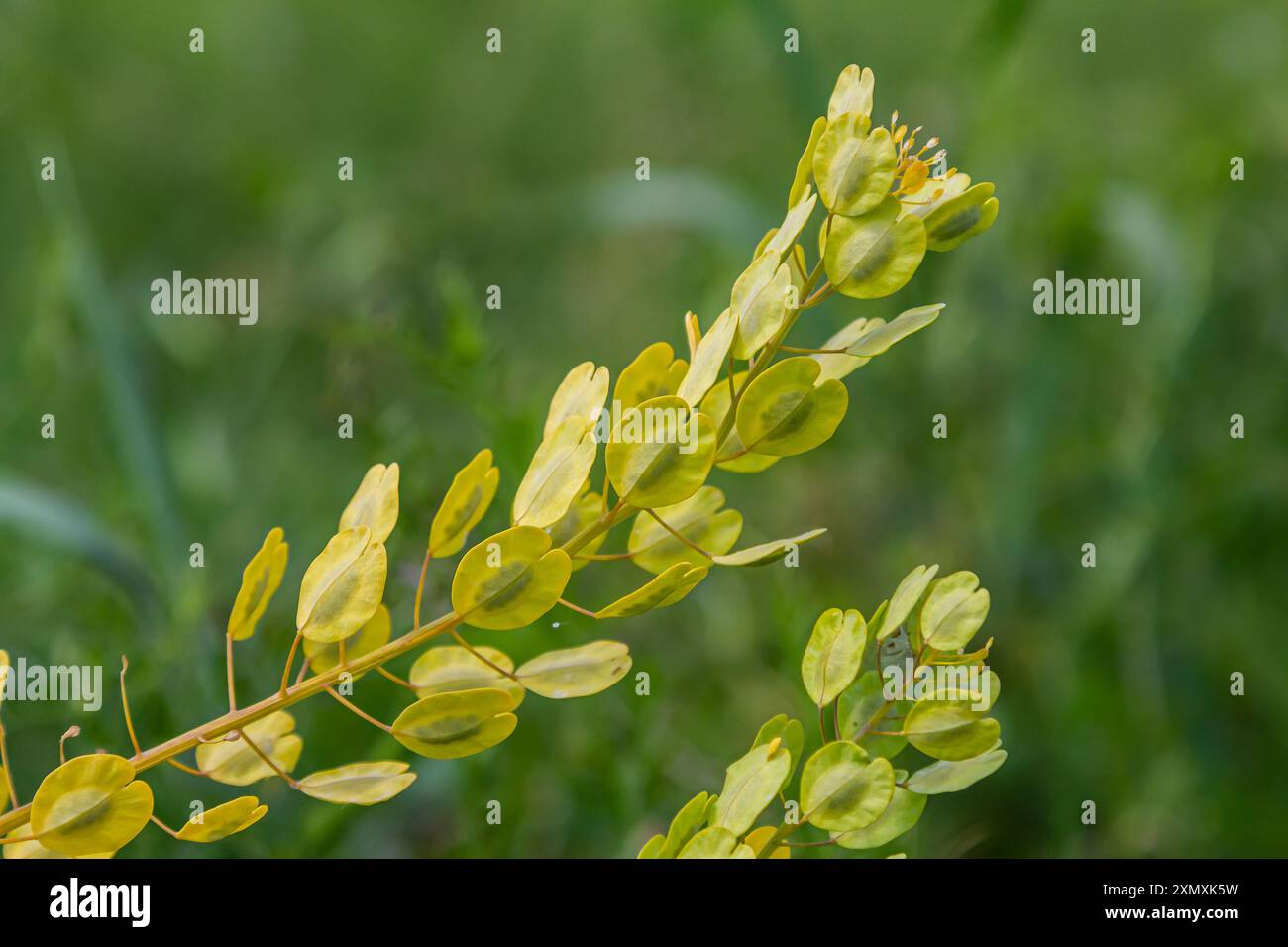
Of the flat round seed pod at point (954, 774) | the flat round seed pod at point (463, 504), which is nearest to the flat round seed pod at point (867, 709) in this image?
the flat round seed pod at point (954, 774)

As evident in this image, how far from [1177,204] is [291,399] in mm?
894

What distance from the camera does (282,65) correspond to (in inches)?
76.2

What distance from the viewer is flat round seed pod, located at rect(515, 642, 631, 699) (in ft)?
1.07

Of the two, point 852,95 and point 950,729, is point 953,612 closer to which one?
point 950,729

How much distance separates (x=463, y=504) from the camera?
0.34 metres

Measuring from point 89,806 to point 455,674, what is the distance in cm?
10

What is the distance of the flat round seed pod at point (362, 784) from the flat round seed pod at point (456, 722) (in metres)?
0.01

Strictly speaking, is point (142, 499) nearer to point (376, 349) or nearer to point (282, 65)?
point (376, 349)

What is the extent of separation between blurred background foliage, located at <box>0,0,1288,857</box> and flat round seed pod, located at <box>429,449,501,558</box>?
240 millimetres

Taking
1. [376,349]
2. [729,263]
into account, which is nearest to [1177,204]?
[729,263]

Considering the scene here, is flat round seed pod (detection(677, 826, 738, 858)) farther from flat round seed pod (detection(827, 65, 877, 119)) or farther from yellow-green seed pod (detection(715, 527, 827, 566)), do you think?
flat round seed pod (detection(827, 65, 877, 119))

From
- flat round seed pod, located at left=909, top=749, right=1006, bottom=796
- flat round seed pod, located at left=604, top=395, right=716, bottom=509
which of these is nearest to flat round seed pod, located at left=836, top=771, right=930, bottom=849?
flat round seed pod, located at left=909, top=749, right=1006, bottom=796
